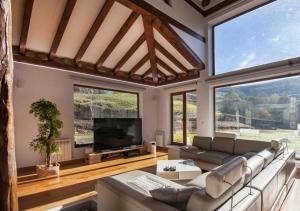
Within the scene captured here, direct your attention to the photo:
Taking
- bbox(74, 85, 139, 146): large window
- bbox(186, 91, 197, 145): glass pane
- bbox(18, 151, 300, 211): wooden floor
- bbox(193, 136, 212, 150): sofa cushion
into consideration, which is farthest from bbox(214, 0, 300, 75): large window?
bbox(74, 85, 139, 146): large window

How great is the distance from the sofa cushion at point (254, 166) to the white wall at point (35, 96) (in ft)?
15.1

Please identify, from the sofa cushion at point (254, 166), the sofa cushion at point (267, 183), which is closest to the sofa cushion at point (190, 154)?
the sofa cushion at point (267, 183)

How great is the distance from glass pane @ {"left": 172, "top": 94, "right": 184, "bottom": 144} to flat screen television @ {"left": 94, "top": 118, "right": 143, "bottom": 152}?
171 cm

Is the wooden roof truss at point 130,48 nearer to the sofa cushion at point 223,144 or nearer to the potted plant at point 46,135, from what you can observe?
the potted plant at point 46,135

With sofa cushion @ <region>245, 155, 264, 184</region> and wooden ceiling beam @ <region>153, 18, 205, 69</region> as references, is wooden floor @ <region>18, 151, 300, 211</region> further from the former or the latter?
wooden ceiling beam @ <region>153, 18, 205, 69</region>

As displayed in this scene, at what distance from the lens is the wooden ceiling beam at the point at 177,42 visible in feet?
13.3

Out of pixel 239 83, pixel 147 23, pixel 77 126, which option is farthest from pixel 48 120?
pixel 239 83

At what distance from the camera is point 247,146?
3848mm

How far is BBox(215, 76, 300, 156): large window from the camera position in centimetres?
422

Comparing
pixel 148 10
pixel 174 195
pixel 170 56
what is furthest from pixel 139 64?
pixel 174 195

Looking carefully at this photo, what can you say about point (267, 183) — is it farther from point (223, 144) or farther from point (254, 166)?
point (223, 144)

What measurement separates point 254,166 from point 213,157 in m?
1.90

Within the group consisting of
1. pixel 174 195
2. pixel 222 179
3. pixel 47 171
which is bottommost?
pixel 47 171

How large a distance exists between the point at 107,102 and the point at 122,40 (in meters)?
2.23
